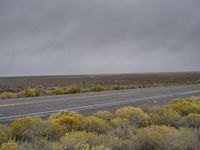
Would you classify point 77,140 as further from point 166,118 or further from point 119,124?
point 166,118

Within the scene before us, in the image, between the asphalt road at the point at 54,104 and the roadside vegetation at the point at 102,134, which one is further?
the asphalt road at the point at 54,104

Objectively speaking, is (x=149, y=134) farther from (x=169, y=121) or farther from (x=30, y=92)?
(x=30, y=92)

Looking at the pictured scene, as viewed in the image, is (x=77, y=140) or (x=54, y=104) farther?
(x=54, y=104)

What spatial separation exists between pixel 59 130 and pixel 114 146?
1.82 m

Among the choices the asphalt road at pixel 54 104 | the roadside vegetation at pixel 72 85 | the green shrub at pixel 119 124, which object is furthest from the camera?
the roadside vegetation at pixel 72 85

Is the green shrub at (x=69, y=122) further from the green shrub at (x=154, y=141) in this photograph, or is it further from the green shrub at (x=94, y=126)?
the green shrub at (x=154, y=141)

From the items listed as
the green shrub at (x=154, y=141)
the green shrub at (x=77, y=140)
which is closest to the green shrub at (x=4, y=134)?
the green shrub at (x=77, y=140)

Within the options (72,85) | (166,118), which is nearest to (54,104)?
(166,118)

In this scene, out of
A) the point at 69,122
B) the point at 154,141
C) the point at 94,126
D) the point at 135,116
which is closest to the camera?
the point at 154,141

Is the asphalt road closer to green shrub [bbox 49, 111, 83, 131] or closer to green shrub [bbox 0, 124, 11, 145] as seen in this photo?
green shrub [bbox 49, 111, 83, 131]

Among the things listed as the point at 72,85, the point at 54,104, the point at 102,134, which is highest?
the point at 102,134

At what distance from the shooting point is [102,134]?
6.82 metres

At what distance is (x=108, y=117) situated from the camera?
30.9ft

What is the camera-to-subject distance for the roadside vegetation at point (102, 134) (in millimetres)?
5652
